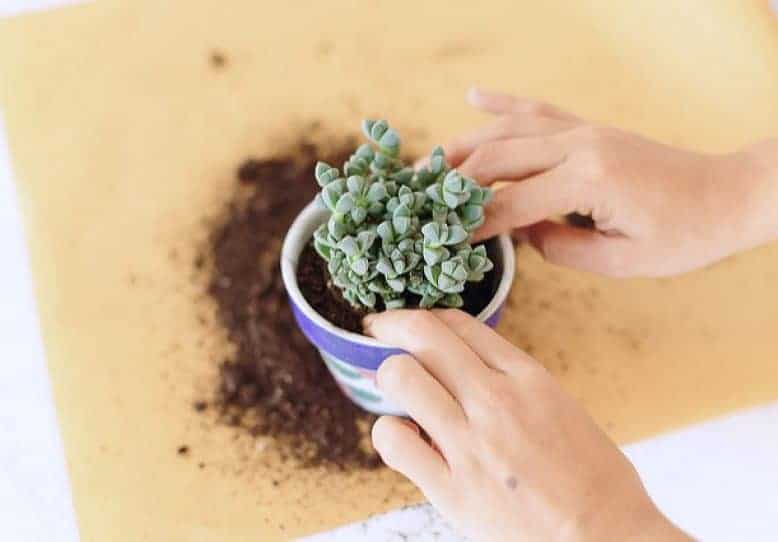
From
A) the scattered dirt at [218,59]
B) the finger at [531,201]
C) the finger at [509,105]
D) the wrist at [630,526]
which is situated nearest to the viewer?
the wrist at [630,526]

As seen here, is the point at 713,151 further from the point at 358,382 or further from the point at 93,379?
the point at 93,379

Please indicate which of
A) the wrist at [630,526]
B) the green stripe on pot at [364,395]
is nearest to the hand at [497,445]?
the wrist at [630,526]

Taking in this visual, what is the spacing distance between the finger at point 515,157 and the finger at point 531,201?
2 cm

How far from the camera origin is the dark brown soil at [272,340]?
760 mm

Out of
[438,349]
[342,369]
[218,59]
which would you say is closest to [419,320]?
[438,349]

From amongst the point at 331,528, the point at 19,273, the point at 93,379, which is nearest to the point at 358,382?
the point at 331,528

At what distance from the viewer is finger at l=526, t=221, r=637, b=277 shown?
2.43 ft

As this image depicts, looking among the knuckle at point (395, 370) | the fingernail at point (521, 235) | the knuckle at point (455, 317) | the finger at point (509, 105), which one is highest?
the finger at point (509, 105)

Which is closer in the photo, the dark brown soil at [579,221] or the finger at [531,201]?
the finger at [531,201]

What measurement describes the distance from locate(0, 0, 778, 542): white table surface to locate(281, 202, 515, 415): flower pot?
0.10 metres

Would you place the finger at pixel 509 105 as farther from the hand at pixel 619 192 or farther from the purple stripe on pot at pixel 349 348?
the purple stripe on pot at pixel 349 348

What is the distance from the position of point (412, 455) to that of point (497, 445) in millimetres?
59

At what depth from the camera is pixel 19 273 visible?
825 mm

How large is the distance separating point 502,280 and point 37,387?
15.9 inches
